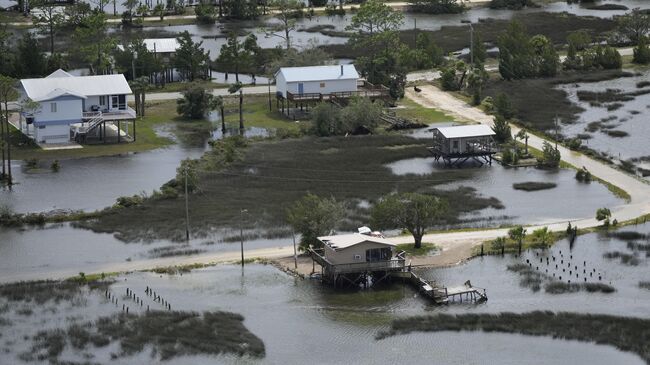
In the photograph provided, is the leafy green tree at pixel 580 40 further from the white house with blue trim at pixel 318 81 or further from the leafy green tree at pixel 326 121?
the leafy green tree at pixel 326 121

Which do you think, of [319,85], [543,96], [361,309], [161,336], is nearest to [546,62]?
[543,96]

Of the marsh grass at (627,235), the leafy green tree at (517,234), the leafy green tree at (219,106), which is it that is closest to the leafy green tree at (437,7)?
the leafy green tree at (219,106)

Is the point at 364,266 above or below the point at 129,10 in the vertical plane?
below

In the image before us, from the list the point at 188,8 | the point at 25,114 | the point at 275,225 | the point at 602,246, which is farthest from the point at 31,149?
the point at 188,8

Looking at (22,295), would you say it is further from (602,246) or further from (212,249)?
(602,246)

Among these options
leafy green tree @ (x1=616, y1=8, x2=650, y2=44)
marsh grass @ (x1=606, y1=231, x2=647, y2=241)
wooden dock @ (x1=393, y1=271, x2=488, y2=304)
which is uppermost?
leafy green tree @ (x1=616, y1=8, x2=650, y2=44)

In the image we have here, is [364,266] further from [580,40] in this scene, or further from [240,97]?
[580,40]

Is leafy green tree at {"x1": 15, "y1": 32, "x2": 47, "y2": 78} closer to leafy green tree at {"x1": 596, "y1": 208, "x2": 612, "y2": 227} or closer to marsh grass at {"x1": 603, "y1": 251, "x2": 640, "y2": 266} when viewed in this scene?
leafy green tree at {"x1": 596, "y1": 208, "x2": 612, "y2": 227}

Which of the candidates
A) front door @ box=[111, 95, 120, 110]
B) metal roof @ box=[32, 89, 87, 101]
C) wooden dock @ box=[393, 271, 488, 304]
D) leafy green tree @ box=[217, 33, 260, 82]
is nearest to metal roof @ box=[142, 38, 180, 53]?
leafy green tree @ box=[217, 33, 260, 82]
